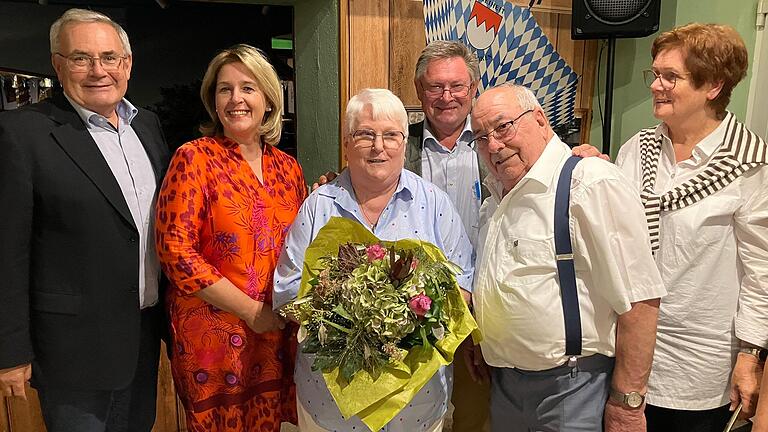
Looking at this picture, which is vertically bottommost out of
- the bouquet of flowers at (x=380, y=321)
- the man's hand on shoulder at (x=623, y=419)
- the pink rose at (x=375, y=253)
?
the man's hand on shoulder at (x=623, y=419)

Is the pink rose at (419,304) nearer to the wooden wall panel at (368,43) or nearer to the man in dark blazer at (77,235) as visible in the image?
the man in dark blazer at (77,235)

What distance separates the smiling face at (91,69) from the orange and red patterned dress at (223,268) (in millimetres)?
276

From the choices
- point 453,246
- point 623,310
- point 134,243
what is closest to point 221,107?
point 134,243

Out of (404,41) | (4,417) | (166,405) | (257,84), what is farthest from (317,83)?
(4,417)

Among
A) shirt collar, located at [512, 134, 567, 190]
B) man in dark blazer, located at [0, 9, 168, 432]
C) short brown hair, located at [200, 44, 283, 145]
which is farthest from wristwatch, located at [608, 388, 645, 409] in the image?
man in dark blazer, located at [0, 9, 168, 432]

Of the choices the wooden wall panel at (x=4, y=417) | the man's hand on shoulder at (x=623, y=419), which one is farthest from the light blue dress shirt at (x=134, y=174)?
the man's hand on shoulder at (x=623, y=419)

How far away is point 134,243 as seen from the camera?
1.75 m

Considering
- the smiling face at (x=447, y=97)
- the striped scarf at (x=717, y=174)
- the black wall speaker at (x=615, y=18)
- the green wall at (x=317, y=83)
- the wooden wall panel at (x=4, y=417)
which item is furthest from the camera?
the black wall speaker at (x=615, y=18)

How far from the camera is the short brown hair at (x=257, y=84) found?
5.84 ft

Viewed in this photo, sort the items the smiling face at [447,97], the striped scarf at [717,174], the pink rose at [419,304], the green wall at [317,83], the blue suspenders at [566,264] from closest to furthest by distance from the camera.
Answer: the pink rose at [419,304] < the blue suspenders at [566,264] < the striped scarf at [717,174] < the smiling face at [447,97] < the green wall at [317,83]

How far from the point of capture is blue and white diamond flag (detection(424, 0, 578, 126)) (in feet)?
9.37

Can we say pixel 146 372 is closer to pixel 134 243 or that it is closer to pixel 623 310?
pixel 134 243

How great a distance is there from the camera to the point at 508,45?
304 cm

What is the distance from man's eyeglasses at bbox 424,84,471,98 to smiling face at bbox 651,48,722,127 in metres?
0.63
